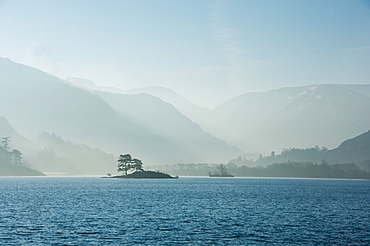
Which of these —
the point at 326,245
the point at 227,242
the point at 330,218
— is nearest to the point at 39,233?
the point at 227,242

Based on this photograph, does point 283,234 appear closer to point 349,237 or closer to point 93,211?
point 349,237

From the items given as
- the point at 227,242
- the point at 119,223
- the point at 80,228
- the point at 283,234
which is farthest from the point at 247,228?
the point at 80,228

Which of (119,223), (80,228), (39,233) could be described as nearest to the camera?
(39,233)

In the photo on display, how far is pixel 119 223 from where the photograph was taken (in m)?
117

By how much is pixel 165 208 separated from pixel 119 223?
4497 cm

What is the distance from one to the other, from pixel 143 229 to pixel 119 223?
11912 mm

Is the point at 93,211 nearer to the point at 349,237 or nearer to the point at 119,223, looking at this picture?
the point at 119,223

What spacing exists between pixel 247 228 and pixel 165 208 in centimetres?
5384

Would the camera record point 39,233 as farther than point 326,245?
Yes

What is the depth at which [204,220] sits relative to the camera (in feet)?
412

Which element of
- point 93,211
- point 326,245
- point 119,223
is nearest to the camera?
point 326,245

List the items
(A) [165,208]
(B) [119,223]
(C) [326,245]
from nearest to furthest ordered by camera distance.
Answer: (C) [326,245] → (B) [119,223] → (A) [165,208]

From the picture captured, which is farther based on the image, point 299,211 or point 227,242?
point 299,211

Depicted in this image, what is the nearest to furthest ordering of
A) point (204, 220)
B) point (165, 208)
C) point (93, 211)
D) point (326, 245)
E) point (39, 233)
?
point (326, 245)
point (39, 233)
point (204, 220)
point (93, 211)
point (165, 208)
